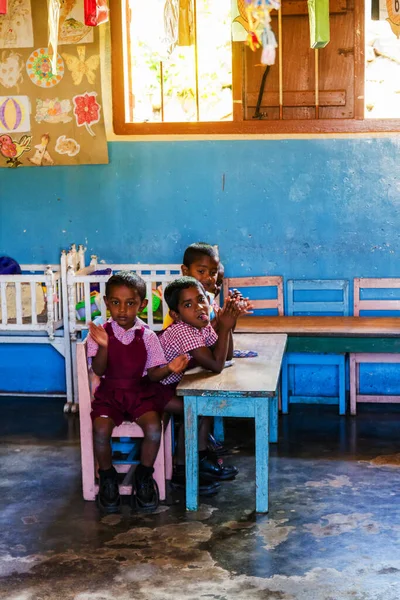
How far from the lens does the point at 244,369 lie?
4.44 m

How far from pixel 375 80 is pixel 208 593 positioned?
4254 mm

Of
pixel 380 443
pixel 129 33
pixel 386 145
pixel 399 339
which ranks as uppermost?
pixel 129 33

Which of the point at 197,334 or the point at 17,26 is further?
the point at 17,26

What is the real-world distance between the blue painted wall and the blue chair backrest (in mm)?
113

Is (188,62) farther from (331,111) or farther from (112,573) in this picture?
(112,573)

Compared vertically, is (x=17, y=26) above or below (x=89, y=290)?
above

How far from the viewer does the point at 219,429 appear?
18.2 ft

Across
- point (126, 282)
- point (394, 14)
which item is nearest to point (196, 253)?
point (126, 282)

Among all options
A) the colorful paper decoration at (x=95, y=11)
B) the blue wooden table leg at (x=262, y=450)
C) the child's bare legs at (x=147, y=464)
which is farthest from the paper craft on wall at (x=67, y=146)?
the blue wooden table leg at (x=262, y=450)

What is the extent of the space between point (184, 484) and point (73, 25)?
11.9 feet

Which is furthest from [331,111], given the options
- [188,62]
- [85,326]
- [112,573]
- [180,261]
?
[112,573]

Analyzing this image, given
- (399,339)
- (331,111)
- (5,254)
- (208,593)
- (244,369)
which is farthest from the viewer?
(5,254)

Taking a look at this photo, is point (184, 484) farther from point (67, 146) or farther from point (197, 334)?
point (67, 146)

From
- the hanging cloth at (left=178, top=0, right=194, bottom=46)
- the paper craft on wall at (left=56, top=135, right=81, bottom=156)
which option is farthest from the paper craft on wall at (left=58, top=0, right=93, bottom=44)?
the hanging cloth at (left=178, top=0, right=194, bottom=46)
